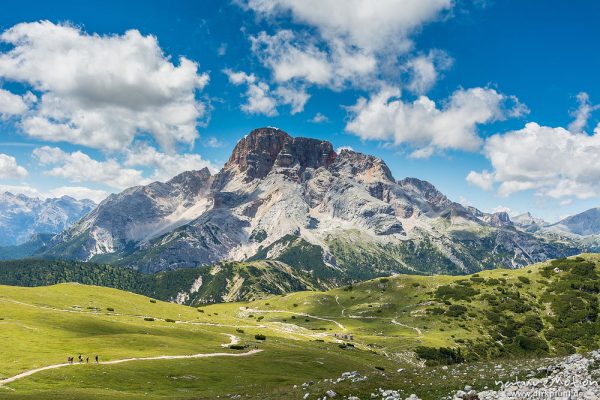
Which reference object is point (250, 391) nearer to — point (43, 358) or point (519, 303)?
point (43, 358)

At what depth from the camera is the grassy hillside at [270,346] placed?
4781 centimetres

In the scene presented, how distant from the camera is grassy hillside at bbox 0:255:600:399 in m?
47.8

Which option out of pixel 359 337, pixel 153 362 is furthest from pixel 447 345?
pixel 153 362

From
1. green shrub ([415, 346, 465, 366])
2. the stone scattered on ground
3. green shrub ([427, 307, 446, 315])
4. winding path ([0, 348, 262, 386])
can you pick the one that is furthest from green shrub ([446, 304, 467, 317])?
the stone scattered on ground

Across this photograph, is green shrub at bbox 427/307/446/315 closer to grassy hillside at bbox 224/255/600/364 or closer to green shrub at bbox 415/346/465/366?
grassy hillside at bbox 224/255/600/364

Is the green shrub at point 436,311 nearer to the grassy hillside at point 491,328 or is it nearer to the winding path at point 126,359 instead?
the grassy hillside at point 491,328

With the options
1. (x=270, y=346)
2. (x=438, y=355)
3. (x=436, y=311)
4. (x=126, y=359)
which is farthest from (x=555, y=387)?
(x=436, y=311)

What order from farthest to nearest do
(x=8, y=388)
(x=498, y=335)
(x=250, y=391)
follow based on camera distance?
(x=498, y=335), (x=250, y=391), (x=8, y=388)

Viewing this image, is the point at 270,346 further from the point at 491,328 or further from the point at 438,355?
the point at 491,328

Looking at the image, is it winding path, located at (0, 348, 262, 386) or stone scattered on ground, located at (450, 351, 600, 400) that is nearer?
stone scattered on ground, located at (450, 351, 600, 400)

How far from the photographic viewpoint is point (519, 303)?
641 feet

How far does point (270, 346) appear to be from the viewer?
101250mm

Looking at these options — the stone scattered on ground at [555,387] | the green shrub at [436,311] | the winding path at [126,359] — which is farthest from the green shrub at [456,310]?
the stone scattered on ground at [555,387]

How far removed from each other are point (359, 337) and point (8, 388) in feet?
397
